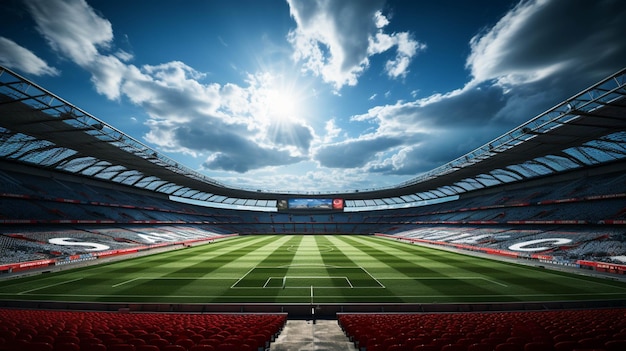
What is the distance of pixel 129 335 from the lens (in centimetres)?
673

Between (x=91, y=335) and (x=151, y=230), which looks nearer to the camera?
(x=91, y=335)

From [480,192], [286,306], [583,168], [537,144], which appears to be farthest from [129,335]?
[480,192]

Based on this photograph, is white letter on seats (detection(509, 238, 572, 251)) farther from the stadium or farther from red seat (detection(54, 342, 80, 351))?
red seat (detection(54, 342, 80, 351))

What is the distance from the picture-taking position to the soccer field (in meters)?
14.9

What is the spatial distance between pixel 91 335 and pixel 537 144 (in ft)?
118

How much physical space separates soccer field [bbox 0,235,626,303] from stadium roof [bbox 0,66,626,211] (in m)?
11.9

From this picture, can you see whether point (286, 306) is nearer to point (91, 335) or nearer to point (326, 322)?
point (326, 322)

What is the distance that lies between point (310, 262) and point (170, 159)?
23397 mm

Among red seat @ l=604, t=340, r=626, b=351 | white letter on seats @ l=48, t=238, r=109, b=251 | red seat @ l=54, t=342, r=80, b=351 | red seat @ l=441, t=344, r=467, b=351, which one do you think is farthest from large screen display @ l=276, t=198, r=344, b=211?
red seat @ l=54, t=342, r=80, b=351

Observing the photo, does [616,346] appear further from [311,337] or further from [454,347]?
[311,337]

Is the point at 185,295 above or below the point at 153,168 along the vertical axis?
below

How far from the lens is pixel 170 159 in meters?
34.8

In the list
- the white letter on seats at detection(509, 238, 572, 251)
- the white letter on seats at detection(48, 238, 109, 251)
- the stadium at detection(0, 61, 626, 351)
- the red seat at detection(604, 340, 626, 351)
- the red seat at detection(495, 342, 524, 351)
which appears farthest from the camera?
the white letter on seats at detection(48, 238, 109, 251)

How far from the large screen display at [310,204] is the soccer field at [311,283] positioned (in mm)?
47697
